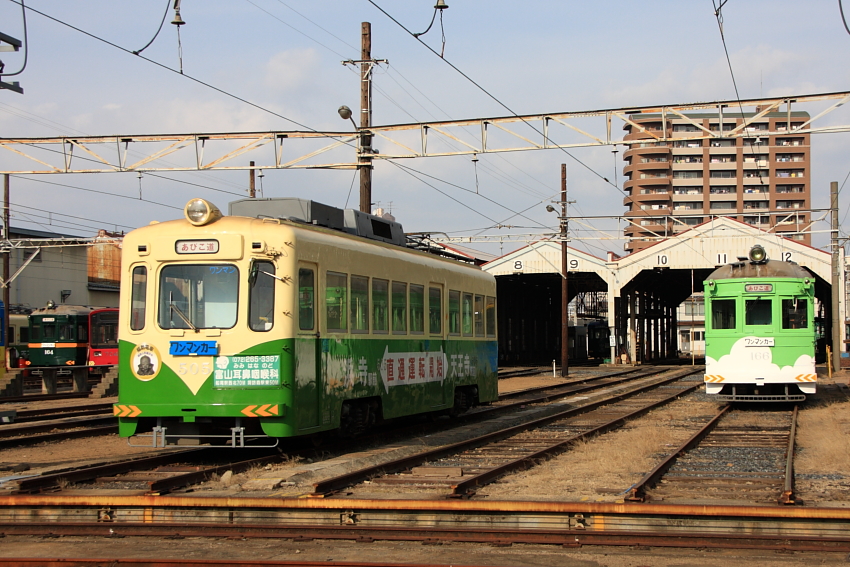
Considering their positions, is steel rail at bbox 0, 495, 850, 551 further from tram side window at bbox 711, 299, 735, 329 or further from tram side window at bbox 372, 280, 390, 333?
tram side window at bbox 711, 299, 735, 329

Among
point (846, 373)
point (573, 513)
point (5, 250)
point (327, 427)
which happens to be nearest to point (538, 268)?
point (846, 373)

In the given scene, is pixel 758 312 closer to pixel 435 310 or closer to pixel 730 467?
pixel 435 310

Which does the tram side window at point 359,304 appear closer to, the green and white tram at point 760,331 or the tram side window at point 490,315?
the tram side window at point 490,315

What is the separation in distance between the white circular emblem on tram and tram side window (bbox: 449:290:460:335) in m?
6.16

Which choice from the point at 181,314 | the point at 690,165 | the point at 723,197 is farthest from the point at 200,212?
the point at 723,197

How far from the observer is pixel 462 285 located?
54.9ft

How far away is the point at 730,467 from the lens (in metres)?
11.3

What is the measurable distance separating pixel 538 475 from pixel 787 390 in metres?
10.6

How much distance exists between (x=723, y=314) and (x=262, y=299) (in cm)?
1179

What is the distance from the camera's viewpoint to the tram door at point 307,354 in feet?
36.4

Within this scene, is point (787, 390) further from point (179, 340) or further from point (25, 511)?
point (25, 511)

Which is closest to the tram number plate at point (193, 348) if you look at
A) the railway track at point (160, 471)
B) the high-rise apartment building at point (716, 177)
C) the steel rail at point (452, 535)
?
the railway track at point (160, 471)

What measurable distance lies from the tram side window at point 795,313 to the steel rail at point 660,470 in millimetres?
3251

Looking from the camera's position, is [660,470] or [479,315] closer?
[660,470]
